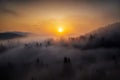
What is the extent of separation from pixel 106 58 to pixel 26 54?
427cm

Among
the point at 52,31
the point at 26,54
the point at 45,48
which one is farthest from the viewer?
the point at 26,54

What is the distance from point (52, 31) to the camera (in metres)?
7.30

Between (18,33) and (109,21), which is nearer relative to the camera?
(109,21)

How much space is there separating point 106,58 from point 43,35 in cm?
243

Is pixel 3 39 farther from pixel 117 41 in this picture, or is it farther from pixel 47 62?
pixel 117 41

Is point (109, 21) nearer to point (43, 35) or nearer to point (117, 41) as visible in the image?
point (117, 41)

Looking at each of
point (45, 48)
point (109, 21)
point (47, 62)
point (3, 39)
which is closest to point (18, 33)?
point (3, 39)

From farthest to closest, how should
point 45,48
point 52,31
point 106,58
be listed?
point 45,48 → point 106,58 → point 52,31

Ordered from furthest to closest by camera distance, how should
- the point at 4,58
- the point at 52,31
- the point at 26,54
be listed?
1. the point at 26,54
2. the point at 4,58
3. the point at 52,31

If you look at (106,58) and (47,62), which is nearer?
(106,58)

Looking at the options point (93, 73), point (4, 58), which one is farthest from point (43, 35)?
point (93, 73)

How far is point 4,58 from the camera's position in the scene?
952 cm

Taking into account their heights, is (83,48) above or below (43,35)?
below

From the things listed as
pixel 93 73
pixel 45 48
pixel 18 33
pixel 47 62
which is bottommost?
pixel 93 73
